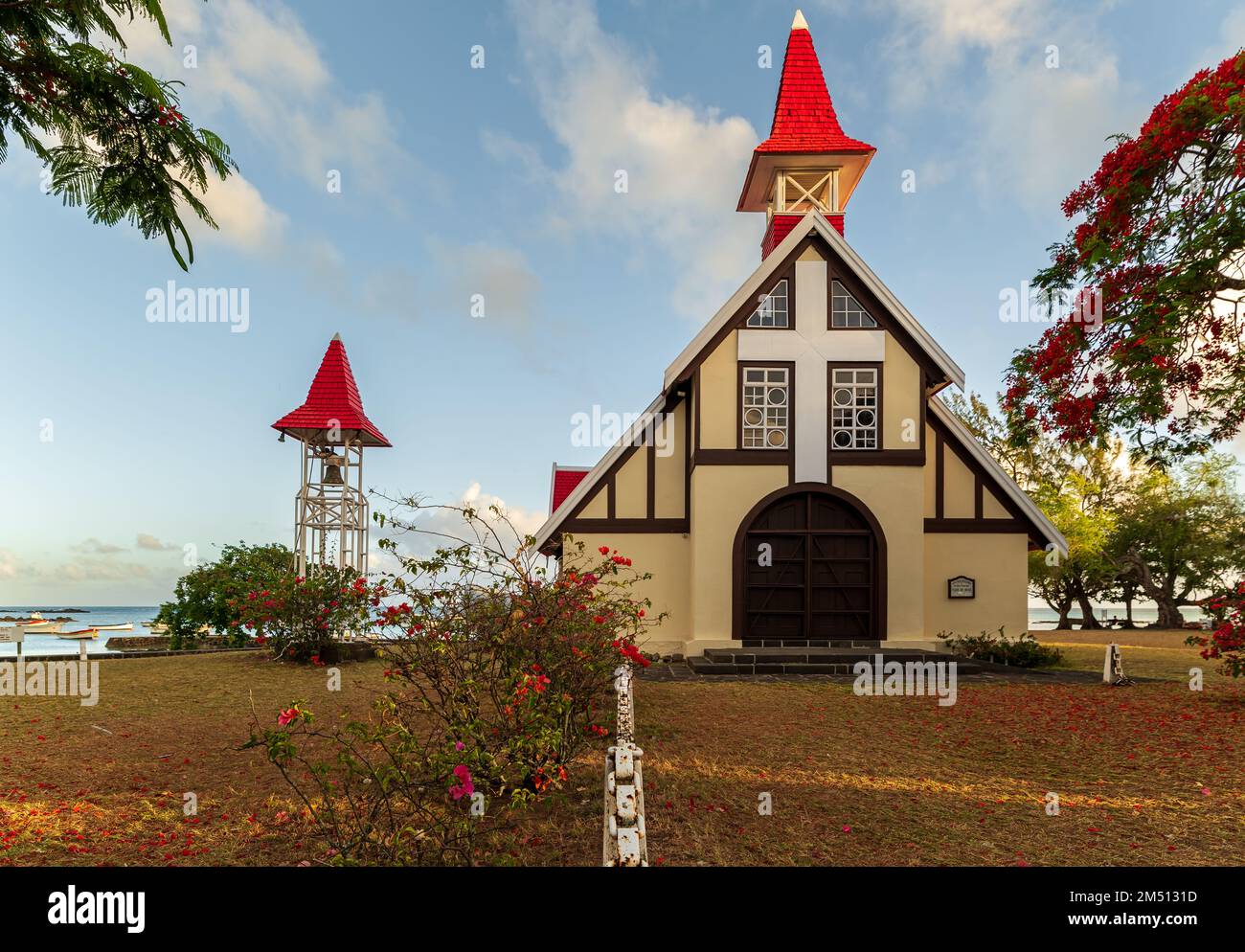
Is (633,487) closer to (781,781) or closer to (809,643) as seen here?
(809,643)

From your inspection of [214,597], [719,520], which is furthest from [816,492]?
[214,597]

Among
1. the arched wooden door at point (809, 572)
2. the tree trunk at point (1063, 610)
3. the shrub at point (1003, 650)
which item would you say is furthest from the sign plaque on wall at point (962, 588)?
the tree trunk at point (1063, 610)

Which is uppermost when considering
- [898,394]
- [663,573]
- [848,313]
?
[848,313]

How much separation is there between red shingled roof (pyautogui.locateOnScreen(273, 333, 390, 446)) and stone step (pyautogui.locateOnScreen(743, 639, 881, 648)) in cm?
1076

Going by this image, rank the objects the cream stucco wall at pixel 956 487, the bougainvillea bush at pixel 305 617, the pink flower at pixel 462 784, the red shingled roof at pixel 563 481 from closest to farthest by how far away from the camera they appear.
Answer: the pink flower at pixel 462 784 → the bougainvillea bush at pixel 305 617 → the cream stucco wall at pixel 956 487 → the red shingled roof at pixel 563 481

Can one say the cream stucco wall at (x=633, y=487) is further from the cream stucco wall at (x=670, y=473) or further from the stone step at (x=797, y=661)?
the stone step at (x=797, y=661)

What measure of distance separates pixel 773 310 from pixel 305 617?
11.9 metres

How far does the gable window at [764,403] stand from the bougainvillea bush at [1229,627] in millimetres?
7698

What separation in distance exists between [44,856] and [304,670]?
29.4ft

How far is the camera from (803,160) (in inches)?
623

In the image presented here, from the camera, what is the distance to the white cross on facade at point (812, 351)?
1410 cm

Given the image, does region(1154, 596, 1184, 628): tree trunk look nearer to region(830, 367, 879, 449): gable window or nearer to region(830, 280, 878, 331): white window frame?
region(830, 367, 879, 449): gable window
